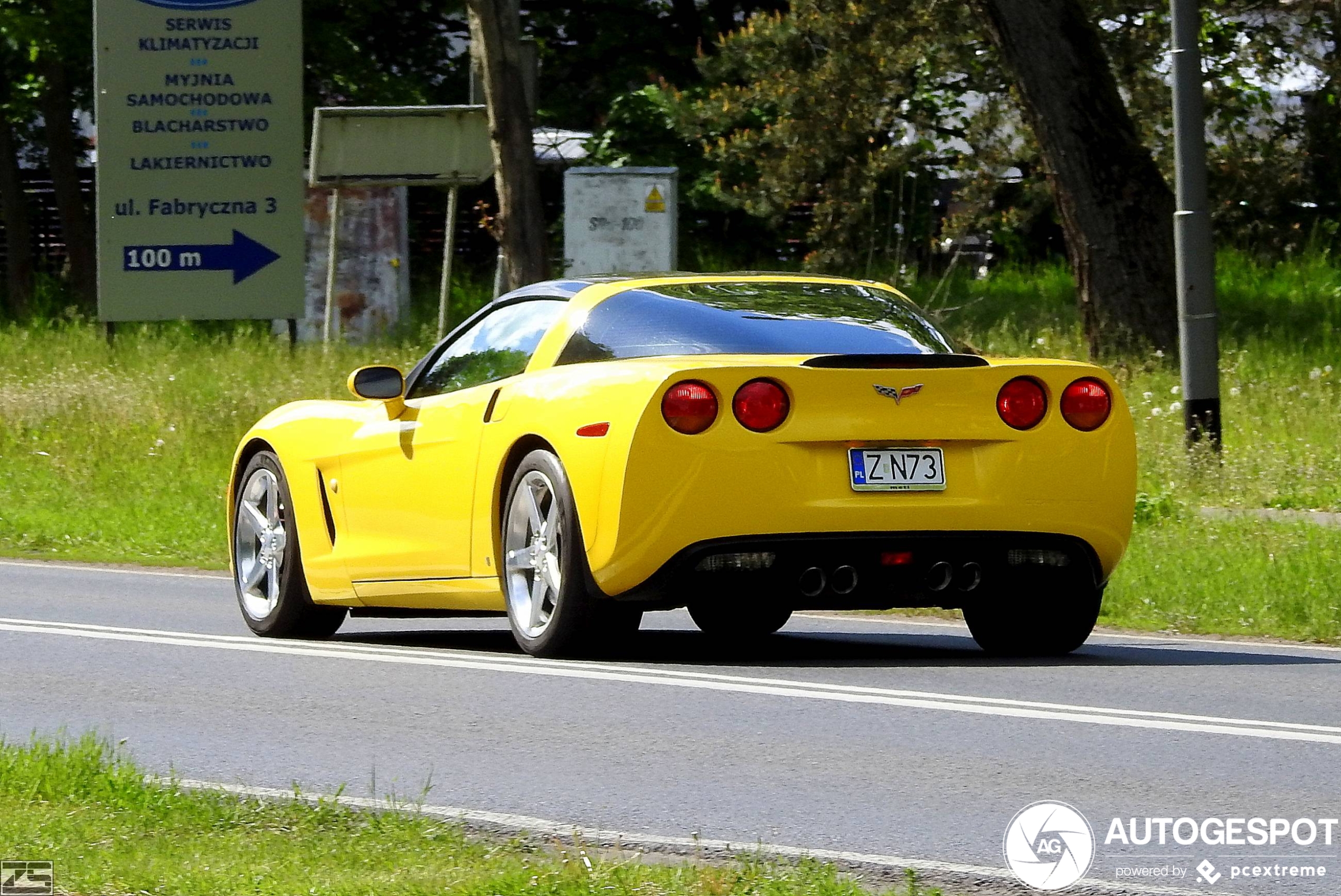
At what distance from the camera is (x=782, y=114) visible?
30922 mm

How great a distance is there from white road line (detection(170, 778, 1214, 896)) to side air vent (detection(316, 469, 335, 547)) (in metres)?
3.61

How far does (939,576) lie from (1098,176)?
13.6 metres

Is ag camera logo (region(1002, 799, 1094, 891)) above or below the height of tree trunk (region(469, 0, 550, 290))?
below

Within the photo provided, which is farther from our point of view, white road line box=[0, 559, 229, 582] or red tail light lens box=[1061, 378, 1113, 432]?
white road line box=[0, 559, 229, 582]

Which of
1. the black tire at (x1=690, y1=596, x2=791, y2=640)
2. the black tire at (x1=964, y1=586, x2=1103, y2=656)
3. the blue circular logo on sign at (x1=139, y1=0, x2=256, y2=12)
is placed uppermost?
the blue circular logo on sign at (x1=139, y1=0, x2=256, y2=12)

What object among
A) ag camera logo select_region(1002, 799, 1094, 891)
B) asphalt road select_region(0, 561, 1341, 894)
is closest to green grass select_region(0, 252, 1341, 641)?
asphalt road select_region(0, 561, 1341, 894)

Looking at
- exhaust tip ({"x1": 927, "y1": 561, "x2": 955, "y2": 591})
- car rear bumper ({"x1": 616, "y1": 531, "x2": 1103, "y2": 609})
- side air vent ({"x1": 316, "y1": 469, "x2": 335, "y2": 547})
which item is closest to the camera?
car rear bumper ({"x1": 616, "y1": 531, "x2": 1103, "y2": 609})

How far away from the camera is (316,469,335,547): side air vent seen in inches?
396

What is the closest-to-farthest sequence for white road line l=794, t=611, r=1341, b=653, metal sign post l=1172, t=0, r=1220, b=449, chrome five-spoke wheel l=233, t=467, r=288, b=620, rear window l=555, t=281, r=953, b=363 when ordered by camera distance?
rear window l=555, t=281, r=953, b=363, white road line l=794, t=611, r=1341, b=653, chrome five-spoke wheel l=233, t=467, r=288, b=620, metal sign post l=1172, t=0, r=1220, b=449

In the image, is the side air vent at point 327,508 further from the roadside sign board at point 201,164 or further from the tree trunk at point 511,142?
the roadside sign board at point 201,164

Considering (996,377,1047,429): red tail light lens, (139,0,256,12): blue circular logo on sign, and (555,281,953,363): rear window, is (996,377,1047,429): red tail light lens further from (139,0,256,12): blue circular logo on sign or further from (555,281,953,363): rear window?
(139,0,256,12): blue circular logo on sign

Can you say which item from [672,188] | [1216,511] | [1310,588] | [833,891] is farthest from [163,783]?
[672,188]

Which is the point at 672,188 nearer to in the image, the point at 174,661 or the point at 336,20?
the point at 174,661

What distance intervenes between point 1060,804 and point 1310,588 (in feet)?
17.6
